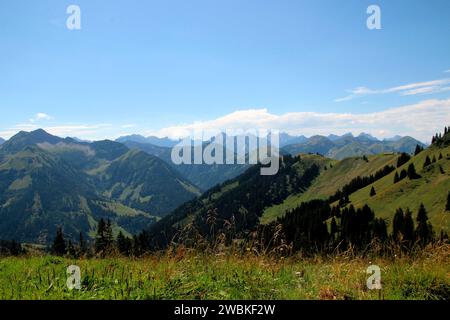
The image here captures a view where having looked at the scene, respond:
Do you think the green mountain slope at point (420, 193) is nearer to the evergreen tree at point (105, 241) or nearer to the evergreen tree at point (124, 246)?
the evergreen tree at point (124, 246)

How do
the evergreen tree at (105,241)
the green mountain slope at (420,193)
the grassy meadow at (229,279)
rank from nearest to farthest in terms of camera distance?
the grassy meadow at (229,279)
the evergreen tree at (105,241)
the green mountain slope at (420,193)

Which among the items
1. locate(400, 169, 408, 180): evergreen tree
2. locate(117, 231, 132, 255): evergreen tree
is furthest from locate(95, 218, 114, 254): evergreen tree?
locate(400, 169, 408, 180): evergreen tree

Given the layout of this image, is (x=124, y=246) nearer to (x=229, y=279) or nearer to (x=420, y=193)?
(x=229, y=279)

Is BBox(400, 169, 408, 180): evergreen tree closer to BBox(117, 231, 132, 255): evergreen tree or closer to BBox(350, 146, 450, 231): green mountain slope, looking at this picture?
BBox(350, 146, 450, 231): green mountain slope

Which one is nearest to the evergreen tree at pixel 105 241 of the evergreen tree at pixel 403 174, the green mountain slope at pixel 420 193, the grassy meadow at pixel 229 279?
the grassy meadow at pixel 229 279

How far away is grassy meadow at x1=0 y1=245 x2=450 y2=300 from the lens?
24.3 feet

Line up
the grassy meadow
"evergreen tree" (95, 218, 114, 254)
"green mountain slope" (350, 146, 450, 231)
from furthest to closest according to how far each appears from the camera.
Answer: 1. "green mountain slope" (350, 146, 450, 231)
2. "evergreen tree" (95, 218, 114, 254)
3. the grassy meadow

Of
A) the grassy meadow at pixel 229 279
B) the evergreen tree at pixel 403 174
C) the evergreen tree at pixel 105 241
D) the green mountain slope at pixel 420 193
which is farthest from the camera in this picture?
the evergreen tree at pixel 403 174

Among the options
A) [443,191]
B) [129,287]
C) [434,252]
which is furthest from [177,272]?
[443,191]

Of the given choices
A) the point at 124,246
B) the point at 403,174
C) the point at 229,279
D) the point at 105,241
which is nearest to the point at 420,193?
the point at 403,174

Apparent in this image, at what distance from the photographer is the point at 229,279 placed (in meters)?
8.46

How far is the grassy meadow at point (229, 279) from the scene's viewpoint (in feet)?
24.3

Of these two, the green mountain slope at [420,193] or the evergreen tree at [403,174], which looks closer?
the green mountain slope at [420,193]
